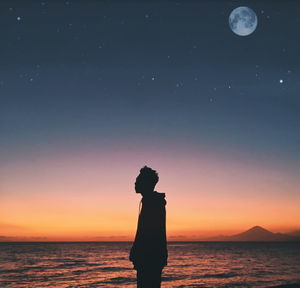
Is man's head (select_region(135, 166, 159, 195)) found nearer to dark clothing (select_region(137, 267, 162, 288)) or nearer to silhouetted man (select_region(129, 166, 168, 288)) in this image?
silhouetted man (select_region(129, 166, 168, 288))

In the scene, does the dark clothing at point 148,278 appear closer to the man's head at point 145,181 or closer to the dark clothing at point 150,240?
the dark clothing at point 150,240

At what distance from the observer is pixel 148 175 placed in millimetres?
3664

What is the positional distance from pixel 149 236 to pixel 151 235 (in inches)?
0.9

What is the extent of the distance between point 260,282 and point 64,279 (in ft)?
54.1

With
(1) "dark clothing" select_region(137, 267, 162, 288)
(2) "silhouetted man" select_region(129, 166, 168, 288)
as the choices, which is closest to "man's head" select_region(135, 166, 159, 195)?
(2) "silhouetted man" select_region(129, 166, 168, 288)

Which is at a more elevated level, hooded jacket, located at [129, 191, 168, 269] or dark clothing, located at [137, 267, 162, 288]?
hooded jacket, located at [129, 191, 168, 269]

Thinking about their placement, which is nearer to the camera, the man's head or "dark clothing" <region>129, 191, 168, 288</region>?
"dark clothing" <region>129, 191, 168, 288</region>

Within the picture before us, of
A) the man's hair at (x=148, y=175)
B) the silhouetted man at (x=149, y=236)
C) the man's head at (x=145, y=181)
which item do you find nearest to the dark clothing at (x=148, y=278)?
the silhouetted man at (x=149, y=236)

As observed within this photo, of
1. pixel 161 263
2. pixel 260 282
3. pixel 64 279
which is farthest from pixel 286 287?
pixel 64 279

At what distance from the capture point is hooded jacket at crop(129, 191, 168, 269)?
3457 mm

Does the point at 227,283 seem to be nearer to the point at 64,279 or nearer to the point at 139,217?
the point at 64,279

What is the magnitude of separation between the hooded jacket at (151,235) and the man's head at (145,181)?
0.24 ft

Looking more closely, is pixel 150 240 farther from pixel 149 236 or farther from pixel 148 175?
pixel 148 175

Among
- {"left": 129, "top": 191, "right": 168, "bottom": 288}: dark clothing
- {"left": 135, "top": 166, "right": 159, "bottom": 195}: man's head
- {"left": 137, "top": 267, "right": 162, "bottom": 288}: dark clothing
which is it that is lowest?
{"left": 137, "top": 267, "right": 162, "bottom": 288}: dark clothing
